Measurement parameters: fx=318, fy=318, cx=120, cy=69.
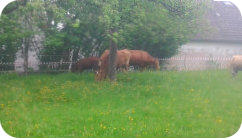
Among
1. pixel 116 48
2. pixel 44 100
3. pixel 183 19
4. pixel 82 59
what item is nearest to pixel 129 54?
pixel 116 48

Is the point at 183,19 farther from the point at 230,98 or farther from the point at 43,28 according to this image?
the point at 43,28

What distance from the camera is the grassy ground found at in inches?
→ 193

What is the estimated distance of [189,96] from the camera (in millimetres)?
5398

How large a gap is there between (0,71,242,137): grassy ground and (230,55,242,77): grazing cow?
0.45ft

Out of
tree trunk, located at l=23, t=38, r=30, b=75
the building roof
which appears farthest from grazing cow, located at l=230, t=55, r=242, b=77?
tree trunk, located at l=23, t=38, r=30, b=75

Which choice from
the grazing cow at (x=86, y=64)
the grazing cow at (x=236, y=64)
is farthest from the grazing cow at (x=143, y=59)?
the grazing cow at (x=236, y=64)

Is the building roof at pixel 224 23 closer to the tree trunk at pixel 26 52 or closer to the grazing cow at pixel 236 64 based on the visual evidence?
the grazing cow at pixel 236 64

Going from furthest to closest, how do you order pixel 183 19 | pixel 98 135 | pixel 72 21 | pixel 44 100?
pixel 183 19 → pixel 72 21 → pixel 44 100 → pixel 98 135

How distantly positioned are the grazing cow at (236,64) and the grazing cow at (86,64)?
2.39 meters

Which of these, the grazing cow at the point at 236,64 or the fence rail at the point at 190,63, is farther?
the fence rail at the point at 190,63

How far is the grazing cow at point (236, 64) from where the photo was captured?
17.8 ft

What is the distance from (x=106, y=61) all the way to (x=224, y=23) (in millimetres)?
2298

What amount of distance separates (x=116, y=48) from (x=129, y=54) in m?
0.26

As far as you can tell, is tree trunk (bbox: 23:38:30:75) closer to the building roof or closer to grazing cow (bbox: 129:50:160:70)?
grazing cow (bbox: 129:50:160:70)
